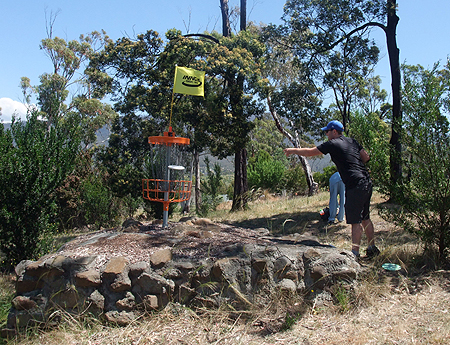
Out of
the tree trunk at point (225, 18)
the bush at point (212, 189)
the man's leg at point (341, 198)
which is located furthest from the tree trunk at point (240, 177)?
the man's leg at point (341, 198)

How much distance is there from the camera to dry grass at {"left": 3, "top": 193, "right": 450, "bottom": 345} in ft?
10.3

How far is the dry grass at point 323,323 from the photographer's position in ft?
10.3

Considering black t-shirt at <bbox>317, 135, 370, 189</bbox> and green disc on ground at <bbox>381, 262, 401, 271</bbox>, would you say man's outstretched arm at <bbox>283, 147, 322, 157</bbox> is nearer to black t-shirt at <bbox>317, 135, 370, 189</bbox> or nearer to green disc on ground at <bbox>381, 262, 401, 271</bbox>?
black t-shirt at <bbox>317, 135, 370, 189</bbox>

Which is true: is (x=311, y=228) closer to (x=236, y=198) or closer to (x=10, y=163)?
(x=236, y=198)

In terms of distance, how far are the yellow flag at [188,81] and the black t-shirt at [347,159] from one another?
329 centimetres

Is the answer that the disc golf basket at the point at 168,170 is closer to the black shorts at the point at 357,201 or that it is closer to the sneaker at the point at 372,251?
the black shorts at the point at 357,201

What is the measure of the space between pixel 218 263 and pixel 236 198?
784 centimetres

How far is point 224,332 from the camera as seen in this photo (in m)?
3.38

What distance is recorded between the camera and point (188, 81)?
6977 mm

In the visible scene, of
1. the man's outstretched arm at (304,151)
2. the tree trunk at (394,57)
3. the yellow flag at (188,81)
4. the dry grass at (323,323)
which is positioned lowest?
the dry grass at (323,323)

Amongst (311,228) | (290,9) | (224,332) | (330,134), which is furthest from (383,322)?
(290,9)

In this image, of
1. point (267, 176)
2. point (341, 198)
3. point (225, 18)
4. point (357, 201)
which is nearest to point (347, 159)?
point (357, 201)

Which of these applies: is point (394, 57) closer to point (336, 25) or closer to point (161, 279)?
point (336, 25)

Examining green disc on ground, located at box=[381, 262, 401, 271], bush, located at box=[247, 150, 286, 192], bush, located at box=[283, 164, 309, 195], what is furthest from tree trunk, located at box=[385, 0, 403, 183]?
bush, located at box=[283, 164, 309, 195]
